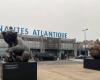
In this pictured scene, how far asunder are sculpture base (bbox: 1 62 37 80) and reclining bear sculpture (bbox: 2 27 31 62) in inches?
19.4

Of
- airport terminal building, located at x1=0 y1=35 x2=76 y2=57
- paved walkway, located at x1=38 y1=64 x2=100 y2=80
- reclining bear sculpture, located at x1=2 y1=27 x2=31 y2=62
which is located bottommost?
paved walkway, located at x1=38 y1=64 x2=100 y2=80

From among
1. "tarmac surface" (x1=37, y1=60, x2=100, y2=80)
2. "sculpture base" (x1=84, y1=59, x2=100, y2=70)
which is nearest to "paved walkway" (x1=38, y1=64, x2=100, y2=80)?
"tarmac surface" (x1=37, y1=60, x2=100, y2=80)

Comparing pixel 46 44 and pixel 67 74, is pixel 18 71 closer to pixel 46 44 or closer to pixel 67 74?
pixel 67 74

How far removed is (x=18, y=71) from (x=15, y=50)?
121cm

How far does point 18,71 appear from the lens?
12805mm

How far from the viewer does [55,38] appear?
86.0 m

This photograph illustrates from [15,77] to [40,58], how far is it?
39.0 m

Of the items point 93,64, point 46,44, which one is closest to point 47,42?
point 46,44

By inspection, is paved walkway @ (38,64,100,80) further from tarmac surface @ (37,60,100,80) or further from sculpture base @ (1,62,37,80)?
sculpture base @ (1,62,37,80)

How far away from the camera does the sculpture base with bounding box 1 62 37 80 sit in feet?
41.3

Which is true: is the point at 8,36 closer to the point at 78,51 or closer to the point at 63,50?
the point at 63,50

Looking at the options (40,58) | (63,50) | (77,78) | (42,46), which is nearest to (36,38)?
(42,46)

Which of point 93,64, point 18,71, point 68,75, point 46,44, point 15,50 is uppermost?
point 46,44

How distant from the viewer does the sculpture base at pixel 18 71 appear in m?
12.6
